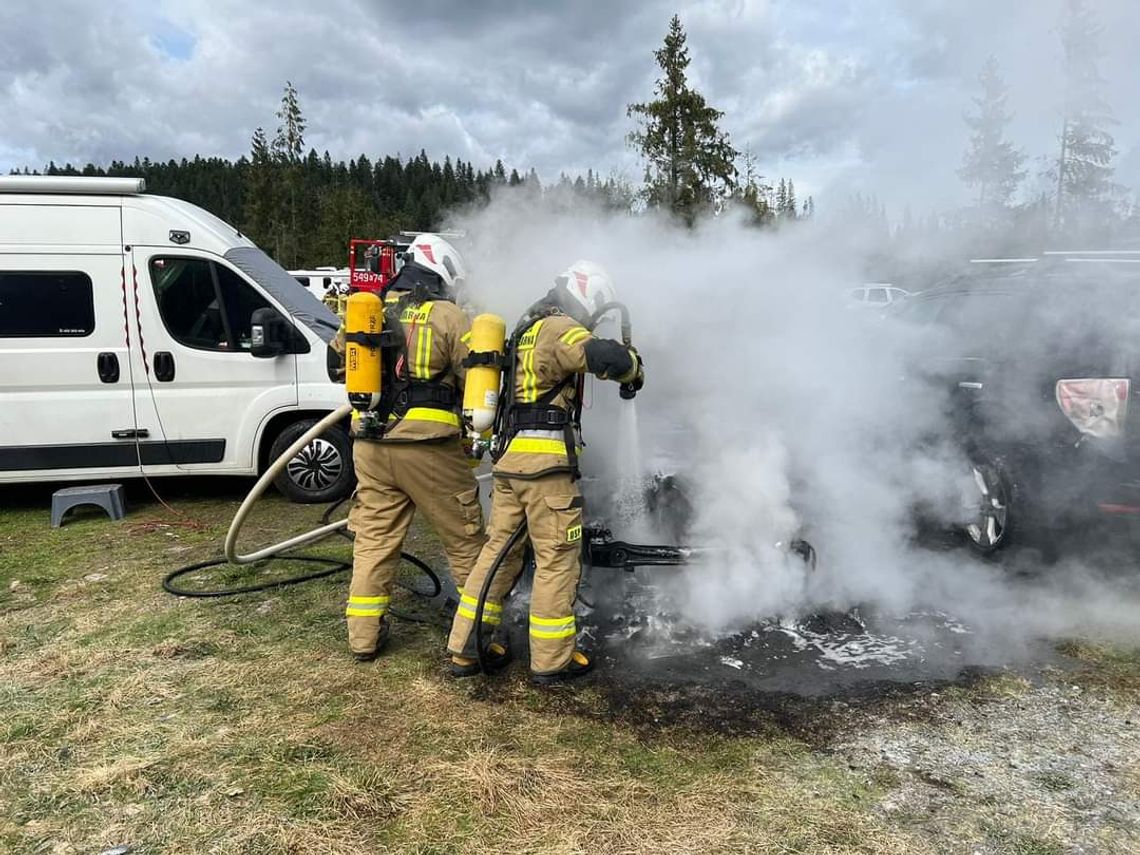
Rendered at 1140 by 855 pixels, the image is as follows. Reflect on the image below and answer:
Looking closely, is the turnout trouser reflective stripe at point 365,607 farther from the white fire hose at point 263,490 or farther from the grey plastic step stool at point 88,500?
the grey plastic step stool at point 88,500

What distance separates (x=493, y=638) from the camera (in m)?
3.94

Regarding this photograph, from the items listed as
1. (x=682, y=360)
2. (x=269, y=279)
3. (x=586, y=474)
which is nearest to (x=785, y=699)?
(x=586, y=474)

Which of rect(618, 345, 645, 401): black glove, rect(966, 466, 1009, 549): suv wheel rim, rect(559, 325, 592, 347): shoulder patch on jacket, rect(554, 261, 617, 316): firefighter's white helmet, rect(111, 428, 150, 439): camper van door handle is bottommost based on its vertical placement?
Answer: rect(966, 466, 1009, 549): suv wheel rim

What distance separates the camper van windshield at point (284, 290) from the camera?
670 centimetres

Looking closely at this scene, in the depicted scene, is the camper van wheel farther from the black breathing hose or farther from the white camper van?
the black breathing hose

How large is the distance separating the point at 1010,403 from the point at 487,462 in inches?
132

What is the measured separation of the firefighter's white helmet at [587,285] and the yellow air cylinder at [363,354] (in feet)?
3.06

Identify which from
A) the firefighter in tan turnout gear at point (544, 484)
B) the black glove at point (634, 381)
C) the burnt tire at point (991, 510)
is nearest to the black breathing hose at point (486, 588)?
the firefighter in tan turnout gear at point (544, 484)

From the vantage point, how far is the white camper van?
6363 mm

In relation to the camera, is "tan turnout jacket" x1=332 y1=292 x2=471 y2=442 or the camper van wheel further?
the camper van wheel

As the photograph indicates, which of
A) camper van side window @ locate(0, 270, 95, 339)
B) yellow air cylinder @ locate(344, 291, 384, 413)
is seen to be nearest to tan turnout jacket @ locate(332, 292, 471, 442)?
yellow air cylinder @ locate(344, 291, 384, 413)

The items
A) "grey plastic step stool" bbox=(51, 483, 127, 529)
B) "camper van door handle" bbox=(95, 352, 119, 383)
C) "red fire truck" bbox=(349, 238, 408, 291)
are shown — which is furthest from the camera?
"red fire truck" bbox=(349, 238, 408, 291)

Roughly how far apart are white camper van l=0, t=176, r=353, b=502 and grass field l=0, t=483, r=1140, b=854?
8.38 feet

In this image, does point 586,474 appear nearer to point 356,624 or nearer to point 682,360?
point 682,360
